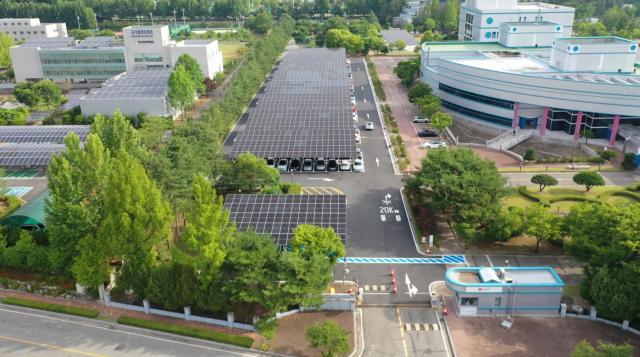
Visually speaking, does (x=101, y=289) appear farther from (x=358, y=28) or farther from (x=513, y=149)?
(x=358, y=28)

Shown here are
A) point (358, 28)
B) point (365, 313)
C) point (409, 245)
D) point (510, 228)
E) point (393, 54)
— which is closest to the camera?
point (365, 313)

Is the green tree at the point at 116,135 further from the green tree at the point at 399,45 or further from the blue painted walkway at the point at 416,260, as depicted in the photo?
the green tree at the point at 399,45

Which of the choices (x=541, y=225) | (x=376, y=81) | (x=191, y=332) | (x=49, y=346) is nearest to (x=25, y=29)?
(x=376, y=81)

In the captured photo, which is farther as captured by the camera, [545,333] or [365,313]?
[365,313]

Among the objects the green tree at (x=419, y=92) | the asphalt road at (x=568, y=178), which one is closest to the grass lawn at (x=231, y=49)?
the green tree at (x=419, y=92)

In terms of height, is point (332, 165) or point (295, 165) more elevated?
point (332, 165)

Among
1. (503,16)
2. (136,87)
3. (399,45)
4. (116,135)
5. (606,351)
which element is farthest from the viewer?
(399,45)

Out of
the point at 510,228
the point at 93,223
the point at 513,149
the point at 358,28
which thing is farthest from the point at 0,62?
the point at 510,228

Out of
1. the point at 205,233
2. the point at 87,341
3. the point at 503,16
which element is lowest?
the point at 87,341

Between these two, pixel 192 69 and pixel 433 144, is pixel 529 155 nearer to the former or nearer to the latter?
pixel 433 144
